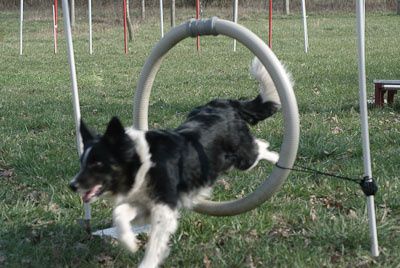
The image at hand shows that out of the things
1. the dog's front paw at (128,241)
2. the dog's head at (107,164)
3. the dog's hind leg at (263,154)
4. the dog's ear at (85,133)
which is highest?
the dog's ear at (85,133)

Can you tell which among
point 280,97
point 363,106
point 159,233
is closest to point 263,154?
point 280,97

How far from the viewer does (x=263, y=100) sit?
4.77m

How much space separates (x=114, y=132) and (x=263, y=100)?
1.69 meters

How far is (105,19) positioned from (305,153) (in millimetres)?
26278

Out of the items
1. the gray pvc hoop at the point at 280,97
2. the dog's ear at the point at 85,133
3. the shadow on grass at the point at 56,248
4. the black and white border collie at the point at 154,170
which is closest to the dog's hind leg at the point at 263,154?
the black and white border collie at the point at 154,170

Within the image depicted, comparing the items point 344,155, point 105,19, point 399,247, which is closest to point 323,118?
point 344,155

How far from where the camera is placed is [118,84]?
1220 centimetres

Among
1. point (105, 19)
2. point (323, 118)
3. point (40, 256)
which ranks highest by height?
point (105, 19)

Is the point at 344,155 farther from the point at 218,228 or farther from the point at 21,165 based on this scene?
the point at 21,165

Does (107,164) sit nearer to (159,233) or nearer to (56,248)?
(159,233)

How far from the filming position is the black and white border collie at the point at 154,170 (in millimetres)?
3422

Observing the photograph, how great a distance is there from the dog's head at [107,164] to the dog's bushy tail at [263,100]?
142 centimetres

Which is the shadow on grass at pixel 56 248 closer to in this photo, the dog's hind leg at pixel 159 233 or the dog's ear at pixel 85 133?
the dog's hind leg at pixel 159 233

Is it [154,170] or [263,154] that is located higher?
[154,170]
